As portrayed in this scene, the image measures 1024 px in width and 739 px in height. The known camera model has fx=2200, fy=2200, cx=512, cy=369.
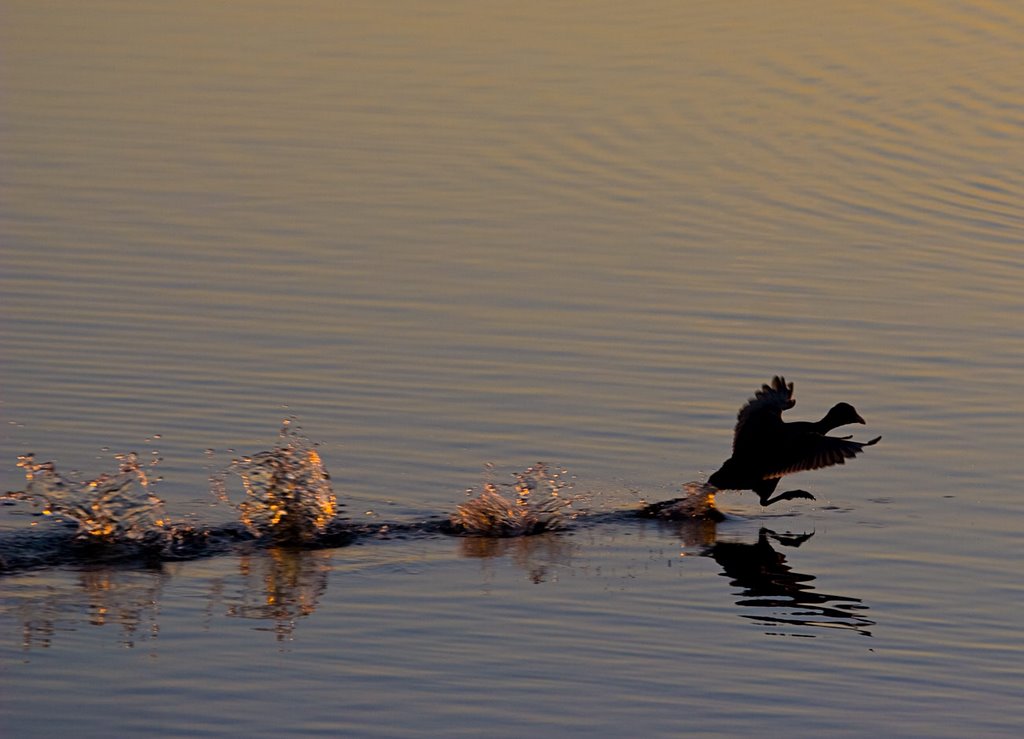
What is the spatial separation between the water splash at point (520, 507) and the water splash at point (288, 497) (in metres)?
0.73

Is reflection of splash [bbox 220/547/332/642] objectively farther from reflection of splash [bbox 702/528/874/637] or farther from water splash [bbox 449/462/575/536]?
reflection of splash [bbox 702/528/874/637]

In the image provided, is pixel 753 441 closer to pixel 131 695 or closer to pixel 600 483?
pixel 600 483

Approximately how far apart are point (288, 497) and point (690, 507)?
2389mm

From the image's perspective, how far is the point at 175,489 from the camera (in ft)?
40.2

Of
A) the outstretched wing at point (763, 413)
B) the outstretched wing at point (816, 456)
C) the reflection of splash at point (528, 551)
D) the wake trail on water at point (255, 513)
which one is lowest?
the reflection of splash at point (528, 551)

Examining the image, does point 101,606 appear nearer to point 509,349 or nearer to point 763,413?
point 763,413

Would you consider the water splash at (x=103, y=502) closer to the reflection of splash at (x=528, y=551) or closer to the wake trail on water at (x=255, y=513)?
the wake trail on water at (x=255, y=513)

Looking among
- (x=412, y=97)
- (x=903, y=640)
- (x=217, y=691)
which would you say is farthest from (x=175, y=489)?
(x=412, y=97)

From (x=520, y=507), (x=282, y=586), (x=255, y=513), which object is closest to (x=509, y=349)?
(x=520, y=507)

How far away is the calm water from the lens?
9.64 meters

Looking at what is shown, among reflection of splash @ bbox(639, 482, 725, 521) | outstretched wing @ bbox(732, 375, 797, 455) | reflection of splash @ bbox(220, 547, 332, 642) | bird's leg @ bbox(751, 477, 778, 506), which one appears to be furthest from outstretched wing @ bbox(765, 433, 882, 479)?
reflection of splash @ bbox(220, 547, 332, 642)

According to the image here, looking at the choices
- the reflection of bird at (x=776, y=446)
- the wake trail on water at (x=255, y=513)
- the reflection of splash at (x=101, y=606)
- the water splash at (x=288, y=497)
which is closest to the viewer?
the reflection of splash at (x=101, y=606)

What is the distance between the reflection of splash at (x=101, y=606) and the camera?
980 centimetres

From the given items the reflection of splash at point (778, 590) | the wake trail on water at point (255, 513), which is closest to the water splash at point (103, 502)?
the wake trail on water at point (255, 513)
